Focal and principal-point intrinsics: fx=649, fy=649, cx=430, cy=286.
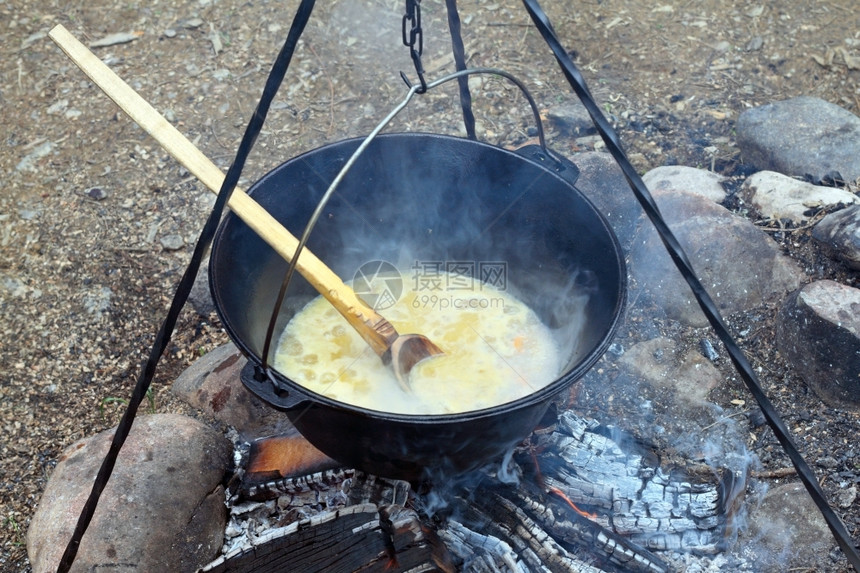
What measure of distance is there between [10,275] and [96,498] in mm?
2277

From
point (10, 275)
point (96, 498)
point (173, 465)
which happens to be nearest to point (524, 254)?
point (173, 465)

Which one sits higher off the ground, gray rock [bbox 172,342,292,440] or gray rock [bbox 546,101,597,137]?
gray rock [bbox 546,101,597,137]

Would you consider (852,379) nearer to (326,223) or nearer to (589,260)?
(589,260)

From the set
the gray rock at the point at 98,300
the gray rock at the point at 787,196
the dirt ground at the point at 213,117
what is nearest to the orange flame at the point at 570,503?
the dirt ground at the point at 213,117

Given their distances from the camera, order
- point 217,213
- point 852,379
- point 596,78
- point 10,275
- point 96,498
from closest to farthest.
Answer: point 217,213
point 96,498
point 852,379
point 10,275
point 596,78

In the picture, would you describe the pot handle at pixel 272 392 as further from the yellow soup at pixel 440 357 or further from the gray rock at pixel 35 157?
the gray rock at pixel 35 157

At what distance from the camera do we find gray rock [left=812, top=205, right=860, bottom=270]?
3.29 m

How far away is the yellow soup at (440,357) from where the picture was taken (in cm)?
270

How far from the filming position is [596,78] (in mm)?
5215

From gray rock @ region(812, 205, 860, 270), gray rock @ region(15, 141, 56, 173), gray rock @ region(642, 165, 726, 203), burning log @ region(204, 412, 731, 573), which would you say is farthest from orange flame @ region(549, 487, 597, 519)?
gray rock @ region(15, 141, 56, 173)

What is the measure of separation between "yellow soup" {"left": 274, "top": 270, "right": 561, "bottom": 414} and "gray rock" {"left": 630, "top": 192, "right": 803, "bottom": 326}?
0.94 meters

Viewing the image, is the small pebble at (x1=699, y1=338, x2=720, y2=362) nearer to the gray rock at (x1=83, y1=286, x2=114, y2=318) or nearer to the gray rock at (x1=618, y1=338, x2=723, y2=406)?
the gray rock at (x1=618, y1=338, x2=723, y2=406)

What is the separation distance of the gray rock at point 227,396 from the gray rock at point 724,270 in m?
2.18

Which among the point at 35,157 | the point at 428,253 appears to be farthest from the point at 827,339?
the point at 35,157
